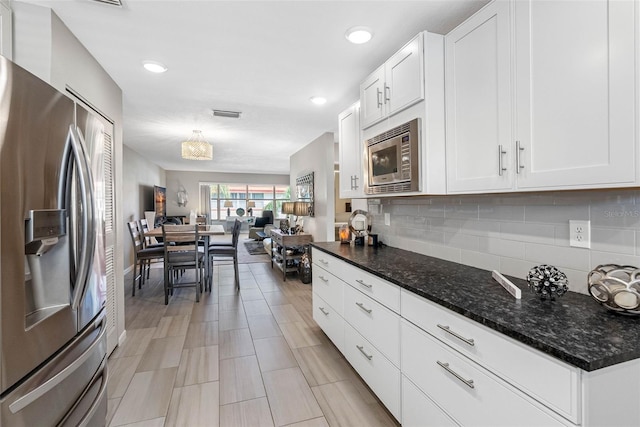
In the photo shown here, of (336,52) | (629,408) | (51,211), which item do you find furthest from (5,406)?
(336,52)

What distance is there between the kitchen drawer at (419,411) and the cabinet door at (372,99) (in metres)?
1.73

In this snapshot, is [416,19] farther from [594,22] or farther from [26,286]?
[26,286]

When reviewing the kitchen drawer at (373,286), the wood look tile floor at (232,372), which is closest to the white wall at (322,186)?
the wood look tile floor at (232,372)

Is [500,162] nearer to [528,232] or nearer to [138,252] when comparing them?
[528,232]

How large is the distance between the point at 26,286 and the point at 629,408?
1.90 metres

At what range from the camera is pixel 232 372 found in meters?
2.30

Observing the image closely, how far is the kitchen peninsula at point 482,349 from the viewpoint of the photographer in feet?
2.77

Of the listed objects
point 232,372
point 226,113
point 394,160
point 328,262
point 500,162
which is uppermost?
point 226,113

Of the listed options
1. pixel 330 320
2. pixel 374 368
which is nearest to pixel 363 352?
pixel 374 368

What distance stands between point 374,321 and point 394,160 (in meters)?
1.06

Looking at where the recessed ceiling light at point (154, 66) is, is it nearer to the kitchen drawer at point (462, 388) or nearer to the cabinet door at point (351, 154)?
the cabinet door at point (351, 154)

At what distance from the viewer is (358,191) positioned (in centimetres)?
270

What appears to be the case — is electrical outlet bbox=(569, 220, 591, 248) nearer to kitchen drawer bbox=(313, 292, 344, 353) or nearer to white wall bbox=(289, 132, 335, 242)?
kitchen drawer bbox=(313, 292, 344, 353)

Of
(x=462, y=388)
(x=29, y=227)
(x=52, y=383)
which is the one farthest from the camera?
(x=462, y=388)
